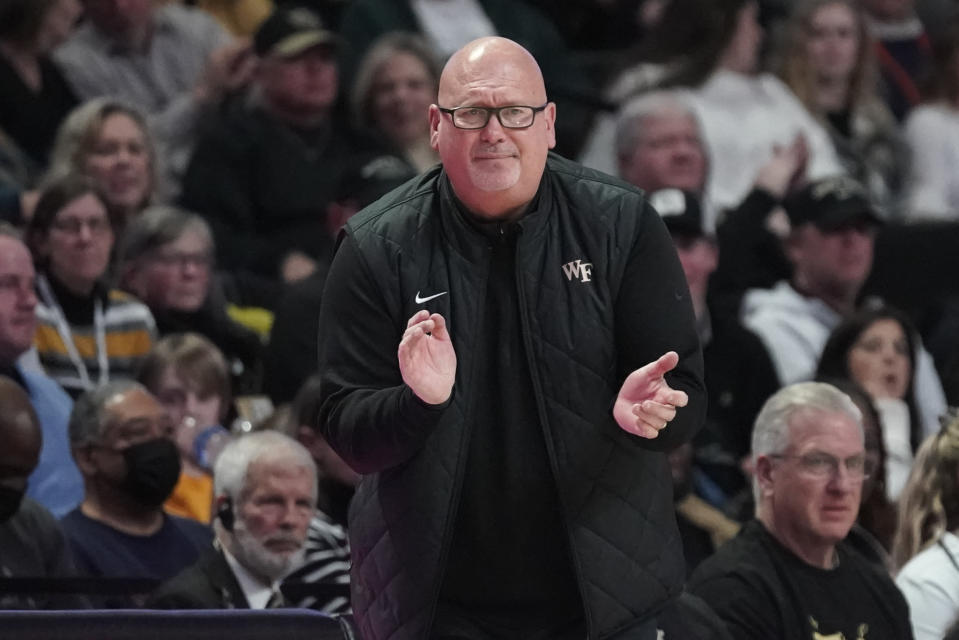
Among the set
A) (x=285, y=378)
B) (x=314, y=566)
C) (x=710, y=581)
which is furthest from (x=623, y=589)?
(x=285, y=378)

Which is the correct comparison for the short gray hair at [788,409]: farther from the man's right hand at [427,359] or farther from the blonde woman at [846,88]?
the blonde woman at [846,88]

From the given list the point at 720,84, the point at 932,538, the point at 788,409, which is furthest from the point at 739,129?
the point at 788,409

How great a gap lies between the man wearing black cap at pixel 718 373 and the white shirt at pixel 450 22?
6.37ft

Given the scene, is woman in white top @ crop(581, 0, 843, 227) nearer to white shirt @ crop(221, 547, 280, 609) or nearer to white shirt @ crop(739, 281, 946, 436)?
white shirt @ crop(739, 281, 946, 436)

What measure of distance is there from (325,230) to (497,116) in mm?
4604

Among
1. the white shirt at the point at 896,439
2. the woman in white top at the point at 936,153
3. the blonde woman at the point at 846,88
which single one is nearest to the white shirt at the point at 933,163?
the woman in white top at the point at 936,153

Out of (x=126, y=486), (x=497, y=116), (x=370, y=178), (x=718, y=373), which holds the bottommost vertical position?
(x=126, y=486)

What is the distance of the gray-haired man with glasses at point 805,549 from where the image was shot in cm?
501

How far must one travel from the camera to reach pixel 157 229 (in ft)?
22.5

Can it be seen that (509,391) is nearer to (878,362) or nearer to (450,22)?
(878,362)

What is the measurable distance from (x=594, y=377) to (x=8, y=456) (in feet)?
7.24

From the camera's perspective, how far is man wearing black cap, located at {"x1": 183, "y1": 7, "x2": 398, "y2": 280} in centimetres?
784

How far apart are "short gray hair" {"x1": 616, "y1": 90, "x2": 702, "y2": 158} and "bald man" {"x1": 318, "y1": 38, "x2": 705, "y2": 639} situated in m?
4.36

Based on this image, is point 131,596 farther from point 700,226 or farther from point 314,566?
point 700,226
